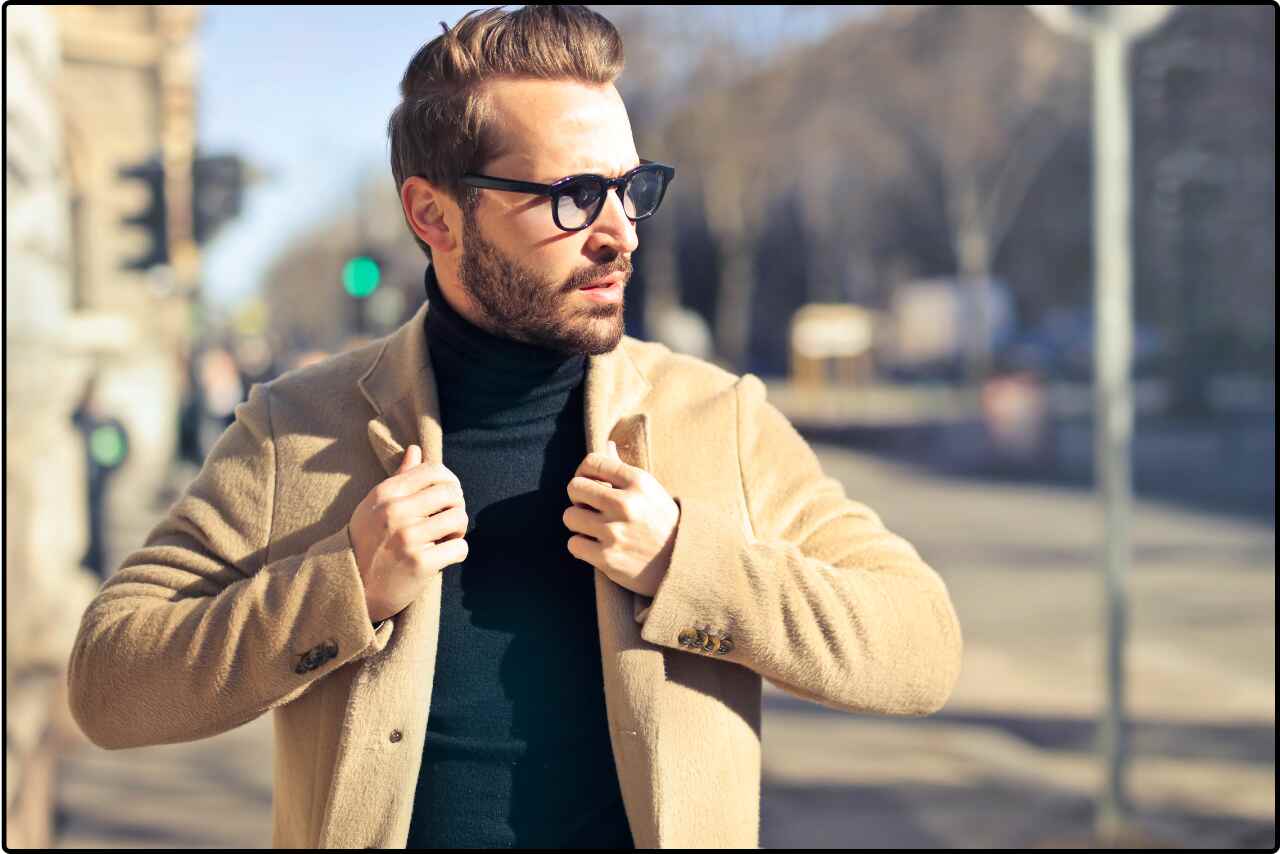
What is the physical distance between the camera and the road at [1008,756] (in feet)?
18.4

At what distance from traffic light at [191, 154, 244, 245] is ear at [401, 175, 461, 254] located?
751 cm

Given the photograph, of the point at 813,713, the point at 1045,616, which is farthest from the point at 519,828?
the point at 1045,616

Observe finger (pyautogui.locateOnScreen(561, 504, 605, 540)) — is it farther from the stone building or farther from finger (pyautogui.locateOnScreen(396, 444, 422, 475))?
the stone building

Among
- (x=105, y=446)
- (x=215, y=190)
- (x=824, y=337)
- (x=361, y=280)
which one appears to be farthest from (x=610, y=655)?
(x=824, y=337)

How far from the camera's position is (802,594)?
6.10 ft

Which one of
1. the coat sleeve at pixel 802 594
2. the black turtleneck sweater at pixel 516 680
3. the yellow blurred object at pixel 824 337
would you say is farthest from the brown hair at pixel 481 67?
the yellow blurred object at pixel 824 337

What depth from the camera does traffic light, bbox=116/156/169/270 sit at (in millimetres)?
8797

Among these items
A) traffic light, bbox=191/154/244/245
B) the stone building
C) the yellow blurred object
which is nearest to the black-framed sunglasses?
the stone building

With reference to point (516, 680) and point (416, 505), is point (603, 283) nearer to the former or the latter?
point (416, 505)

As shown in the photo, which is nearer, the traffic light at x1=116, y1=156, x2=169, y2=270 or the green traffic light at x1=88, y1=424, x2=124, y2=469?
the green traffic light at x1=88, y1=424, x2=124, y2=469

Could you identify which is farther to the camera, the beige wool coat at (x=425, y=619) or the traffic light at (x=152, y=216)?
the traffic light at (x=152, y=216)

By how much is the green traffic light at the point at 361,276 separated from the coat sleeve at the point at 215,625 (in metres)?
6.57

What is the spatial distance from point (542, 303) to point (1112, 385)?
4200 mm

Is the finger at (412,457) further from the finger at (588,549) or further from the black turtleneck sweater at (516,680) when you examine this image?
the finger at (588,549)
